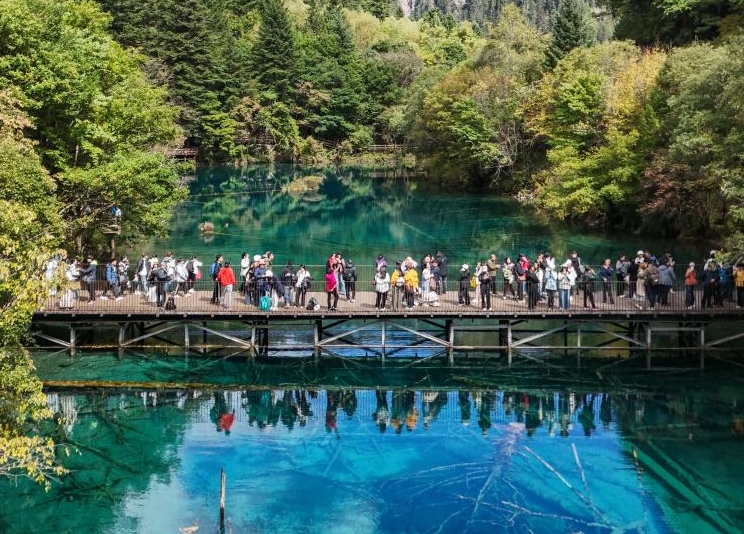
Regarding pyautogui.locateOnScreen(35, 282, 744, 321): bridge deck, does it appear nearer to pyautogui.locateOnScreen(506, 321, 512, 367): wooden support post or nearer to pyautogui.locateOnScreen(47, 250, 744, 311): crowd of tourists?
pyautogui.locateOnScreen(47, 250, 744, 311): crowd of tourists

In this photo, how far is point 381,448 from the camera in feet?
68.4

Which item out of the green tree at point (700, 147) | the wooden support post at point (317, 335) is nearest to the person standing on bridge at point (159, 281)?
the wooden support post at point (317, 335)

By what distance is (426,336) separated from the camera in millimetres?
28125

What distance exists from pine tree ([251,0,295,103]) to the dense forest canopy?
22cm

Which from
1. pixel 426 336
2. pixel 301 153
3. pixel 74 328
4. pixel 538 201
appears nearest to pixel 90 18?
pixel 74 328

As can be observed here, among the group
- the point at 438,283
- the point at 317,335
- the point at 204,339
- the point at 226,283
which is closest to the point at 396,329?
the point at 438,283

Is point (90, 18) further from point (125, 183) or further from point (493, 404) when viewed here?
point (493, 404)

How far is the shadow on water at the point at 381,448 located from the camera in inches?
685

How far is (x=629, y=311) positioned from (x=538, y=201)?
102ft

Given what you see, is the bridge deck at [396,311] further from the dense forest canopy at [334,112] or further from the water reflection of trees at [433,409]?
the water reflection of trees at [433,409]

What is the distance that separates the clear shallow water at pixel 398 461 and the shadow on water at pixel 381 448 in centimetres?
5

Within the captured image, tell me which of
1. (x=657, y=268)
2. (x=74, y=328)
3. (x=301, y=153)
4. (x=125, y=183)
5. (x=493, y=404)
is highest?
(x=301, y=153)

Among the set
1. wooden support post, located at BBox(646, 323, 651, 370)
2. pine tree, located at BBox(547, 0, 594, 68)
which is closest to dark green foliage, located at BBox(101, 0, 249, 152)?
pine tree, located at BBox(547, 0, 594, 68)

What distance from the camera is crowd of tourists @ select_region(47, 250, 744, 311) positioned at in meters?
26.8
